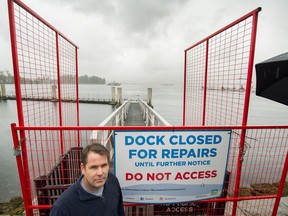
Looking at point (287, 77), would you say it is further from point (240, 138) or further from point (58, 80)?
point (58, 80)

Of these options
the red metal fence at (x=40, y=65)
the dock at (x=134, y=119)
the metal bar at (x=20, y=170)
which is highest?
the red metal fence at (x=40, y=65)

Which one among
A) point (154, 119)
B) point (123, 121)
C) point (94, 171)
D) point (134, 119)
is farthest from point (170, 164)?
point (134, 119)

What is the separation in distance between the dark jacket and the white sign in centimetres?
58

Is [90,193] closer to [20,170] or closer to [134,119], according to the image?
[20,170]

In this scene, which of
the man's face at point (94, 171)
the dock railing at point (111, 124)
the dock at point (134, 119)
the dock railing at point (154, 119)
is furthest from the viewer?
the dock at point (134, 119)

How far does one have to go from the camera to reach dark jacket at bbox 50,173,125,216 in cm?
151

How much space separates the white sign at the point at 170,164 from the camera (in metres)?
2.35

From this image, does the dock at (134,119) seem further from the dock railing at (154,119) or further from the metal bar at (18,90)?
the metal bar at (18,90)

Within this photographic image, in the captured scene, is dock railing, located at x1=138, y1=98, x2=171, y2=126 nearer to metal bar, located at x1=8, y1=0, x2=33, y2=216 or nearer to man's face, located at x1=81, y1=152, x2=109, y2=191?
man's face, located at x1=81, y1=152, x2=109, y2=191

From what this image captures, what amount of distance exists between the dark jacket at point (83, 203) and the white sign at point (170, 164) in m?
0.58

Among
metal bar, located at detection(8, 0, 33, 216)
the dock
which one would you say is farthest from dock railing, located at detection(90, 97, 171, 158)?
the dock

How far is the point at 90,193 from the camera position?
5.45ft

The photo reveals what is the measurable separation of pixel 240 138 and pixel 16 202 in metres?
8.87

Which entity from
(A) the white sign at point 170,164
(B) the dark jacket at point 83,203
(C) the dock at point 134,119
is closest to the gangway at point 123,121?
(C) the dock at point 134,119
